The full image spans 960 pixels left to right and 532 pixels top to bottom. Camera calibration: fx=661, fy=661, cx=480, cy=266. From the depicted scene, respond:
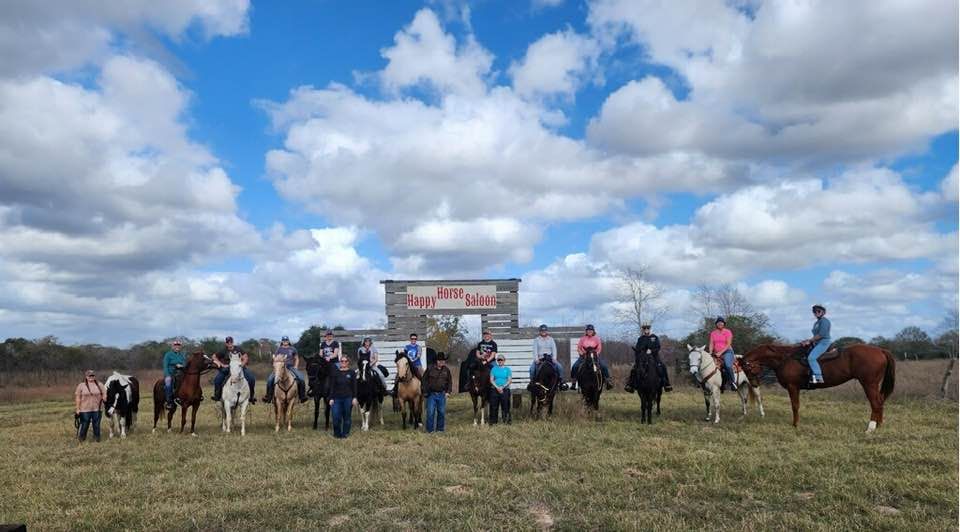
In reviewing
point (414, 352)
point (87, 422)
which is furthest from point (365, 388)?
point (87, 422)

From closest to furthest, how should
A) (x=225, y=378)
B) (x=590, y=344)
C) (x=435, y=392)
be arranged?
(x=435, y=392) < (x=225, y=378) < (x=590, y=344)

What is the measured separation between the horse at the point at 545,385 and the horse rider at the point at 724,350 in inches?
154

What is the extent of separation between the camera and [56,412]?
25.1 m

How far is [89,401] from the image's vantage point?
14.5m

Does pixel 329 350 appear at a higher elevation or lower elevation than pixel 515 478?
higher

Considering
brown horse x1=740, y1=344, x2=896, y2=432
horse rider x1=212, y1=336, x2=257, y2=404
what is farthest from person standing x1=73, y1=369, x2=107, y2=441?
brown horse x1=740, y1=344, x2=896, y2=432

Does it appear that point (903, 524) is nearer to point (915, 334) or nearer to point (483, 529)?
point (483, 529)

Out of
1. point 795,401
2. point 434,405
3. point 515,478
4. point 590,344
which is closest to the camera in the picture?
point 515,478

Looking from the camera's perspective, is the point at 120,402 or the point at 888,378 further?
the point at 120,402

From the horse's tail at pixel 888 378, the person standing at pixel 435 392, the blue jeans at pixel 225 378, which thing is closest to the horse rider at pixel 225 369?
the blue jeans at pixel 225 378

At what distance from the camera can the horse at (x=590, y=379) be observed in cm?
1611

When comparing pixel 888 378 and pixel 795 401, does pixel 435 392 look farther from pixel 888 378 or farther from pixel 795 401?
pixel 888 378

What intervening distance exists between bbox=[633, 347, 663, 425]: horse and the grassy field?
0.72 meters

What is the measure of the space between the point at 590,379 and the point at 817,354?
5.05 m
